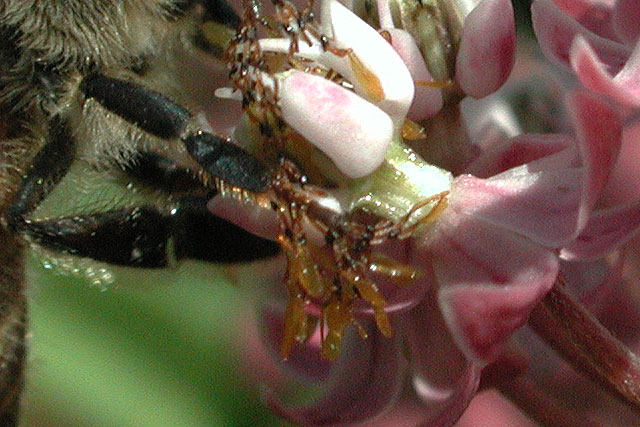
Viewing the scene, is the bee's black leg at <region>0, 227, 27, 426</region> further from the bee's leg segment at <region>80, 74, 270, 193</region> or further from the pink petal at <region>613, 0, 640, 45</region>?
the pink petal at <region>613, 0, 640, 45</region>

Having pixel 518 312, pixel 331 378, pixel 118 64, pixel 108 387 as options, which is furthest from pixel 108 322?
pixel 518 312

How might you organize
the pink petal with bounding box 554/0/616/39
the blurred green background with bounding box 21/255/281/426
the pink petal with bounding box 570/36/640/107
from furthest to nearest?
the blurred green background with bounding box 21/255/281/426, the pink petal with bounding box 554/0/616/39, the pink petal with bounding box 570/36/640/107

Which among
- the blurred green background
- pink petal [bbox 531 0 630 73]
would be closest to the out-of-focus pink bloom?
pink petal [bbox 531 0 630 73]

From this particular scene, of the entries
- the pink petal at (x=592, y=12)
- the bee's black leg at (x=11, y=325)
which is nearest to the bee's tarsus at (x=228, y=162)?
the bee's black leg at (x=11, y=325)

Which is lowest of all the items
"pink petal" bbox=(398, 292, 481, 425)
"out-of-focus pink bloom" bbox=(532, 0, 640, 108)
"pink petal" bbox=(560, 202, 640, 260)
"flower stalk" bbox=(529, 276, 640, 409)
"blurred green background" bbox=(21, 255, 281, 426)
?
"blurred green background" bbox=(21, 255, 281, 426)

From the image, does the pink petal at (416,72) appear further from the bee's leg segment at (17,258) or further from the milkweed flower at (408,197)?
the bee's leg segment at (17,258)

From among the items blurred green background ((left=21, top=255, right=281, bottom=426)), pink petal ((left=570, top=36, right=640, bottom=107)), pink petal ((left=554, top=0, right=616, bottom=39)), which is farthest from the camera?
blurred green background ((left=21, top=255, right=281, bottom=426))

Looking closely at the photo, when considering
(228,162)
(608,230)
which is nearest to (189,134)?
(228,162)
